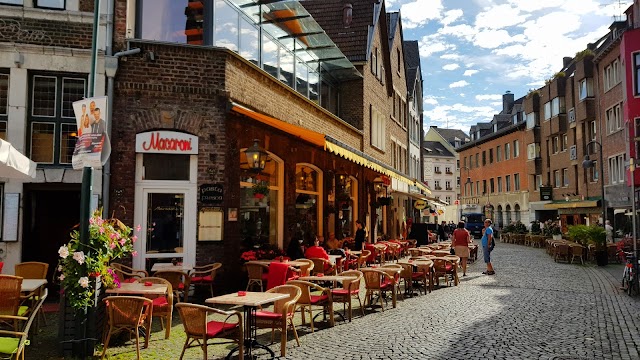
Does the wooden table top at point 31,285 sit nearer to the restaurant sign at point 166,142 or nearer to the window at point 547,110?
the restaurant sign at point 166,142

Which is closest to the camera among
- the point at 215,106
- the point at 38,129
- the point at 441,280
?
the point at 38,129

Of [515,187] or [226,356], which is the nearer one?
[226,356]

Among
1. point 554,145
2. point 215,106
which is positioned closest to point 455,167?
point 554,145

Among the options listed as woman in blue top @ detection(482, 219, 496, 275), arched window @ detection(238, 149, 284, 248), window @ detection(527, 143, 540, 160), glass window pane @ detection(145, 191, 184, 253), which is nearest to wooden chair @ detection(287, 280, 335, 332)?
glass window pane @ detection(145, 191, 184, 253)

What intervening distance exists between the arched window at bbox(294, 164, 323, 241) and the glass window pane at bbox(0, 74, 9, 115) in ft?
26.0

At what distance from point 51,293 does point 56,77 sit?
176 inches

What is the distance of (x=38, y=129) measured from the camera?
35.5ft

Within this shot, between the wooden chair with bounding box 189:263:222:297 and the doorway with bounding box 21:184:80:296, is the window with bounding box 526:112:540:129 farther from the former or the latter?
the doorway with bounding box 21:184:80:296

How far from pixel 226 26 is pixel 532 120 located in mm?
40178

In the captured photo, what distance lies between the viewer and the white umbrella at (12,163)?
677cm

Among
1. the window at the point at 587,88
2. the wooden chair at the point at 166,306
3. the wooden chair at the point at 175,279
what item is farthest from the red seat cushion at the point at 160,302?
the window at the point at 587,88

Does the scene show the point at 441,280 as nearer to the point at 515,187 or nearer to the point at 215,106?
the point at 215,106

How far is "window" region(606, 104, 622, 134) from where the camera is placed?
30562mm

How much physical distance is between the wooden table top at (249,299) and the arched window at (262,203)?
4.95 metres
